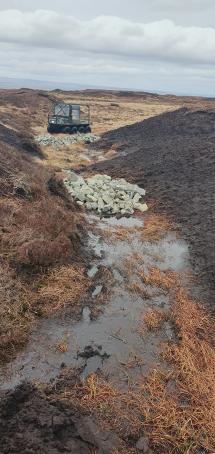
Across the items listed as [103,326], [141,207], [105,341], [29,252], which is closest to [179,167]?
[141,207]

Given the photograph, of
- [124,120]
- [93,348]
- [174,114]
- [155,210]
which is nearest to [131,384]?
[93,348]

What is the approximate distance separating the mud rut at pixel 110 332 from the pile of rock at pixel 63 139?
22.2 metres

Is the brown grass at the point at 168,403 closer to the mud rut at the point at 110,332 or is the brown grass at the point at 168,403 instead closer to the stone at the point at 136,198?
the mud rut at the point at 110,332

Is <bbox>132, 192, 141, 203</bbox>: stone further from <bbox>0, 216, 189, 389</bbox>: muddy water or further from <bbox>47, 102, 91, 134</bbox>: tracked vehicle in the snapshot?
<bbox>47, 102, 91, 134</bbox>: tracked vehicle

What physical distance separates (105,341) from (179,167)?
675 inches

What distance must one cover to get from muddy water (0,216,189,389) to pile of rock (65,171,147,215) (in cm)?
624

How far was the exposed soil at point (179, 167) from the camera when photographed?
17.3 meters

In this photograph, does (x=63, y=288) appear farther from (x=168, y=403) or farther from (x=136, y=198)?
(x=136, y=198)

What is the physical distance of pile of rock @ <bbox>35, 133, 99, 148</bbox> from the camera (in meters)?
36.1

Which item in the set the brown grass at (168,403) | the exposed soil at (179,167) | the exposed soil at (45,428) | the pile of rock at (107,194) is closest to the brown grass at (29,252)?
the exposed soil at (45,428)

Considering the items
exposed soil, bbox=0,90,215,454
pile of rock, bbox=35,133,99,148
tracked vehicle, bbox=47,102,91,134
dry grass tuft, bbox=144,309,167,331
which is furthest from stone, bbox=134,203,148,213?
tracked vehicle, bbox=47,102,91,134

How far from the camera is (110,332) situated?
35.1ft

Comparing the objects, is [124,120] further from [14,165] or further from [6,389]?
[6,389]

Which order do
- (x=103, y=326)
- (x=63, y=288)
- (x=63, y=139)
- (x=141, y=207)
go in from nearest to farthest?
(x=103, y=326) < (x=63, y=288) < (x=141, y=207) < (x=63, y=139)
